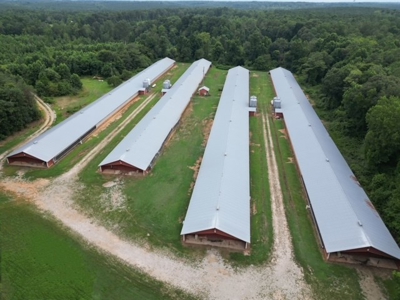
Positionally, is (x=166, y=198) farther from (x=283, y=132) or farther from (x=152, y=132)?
(x=283, y=132)

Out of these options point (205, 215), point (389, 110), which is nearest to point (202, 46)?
point (389, 110)

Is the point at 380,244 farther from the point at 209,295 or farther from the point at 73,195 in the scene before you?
the point at 73,195

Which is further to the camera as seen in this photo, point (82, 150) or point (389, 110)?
point (82, 150)

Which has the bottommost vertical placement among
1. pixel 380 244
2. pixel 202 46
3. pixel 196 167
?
pixel 202 46

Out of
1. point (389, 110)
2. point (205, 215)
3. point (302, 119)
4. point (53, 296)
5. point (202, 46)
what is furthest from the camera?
point (202, 46)

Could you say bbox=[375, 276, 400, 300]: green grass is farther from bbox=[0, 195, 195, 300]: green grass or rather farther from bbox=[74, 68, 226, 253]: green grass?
bbox=[74, 68, 226, 253]: green grass

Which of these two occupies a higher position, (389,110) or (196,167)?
(389,110)
